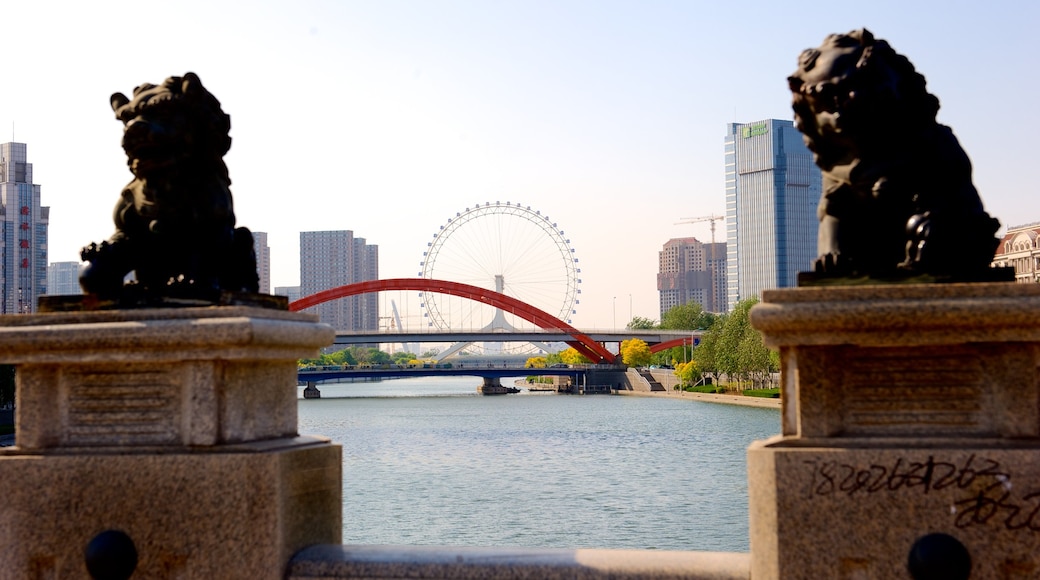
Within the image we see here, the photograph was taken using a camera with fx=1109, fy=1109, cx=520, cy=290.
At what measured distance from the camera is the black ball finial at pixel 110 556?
434cm

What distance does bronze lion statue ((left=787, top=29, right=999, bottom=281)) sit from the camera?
405cm

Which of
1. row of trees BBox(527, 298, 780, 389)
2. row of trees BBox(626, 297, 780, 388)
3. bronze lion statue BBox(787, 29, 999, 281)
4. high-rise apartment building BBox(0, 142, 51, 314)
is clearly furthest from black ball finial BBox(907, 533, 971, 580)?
high-rise apartment building BBox(0, 142, 51, 314)

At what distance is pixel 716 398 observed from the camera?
73500 millimetres

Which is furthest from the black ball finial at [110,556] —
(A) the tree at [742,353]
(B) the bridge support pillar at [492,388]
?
(B) the bridge support pillar at [492,388]

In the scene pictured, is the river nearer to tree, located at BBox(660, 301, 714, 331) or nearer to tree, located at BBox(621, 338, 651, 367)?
tree, located at BBox(621, 338, 651, 367)

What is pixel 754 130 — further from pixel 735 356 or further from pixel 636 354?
pixel 735 356

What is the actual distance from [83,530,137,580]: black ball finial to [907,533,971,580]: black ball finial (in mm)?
2940

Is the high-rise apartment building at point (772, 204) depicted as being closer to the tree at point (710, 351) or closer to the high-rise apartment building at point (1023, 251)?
the tree at point (710, 351)

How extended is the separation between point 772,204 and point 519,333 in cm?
6322

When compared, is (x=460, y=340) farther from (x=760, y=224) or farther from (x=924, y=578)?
(x=924, y=578)

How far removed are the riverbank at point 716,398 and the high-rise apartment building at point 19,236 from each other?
146 ft

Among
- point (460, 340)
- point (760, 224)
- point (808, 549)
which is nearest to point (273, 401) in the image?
point (808, 549)

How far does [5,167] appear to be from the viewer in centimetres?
8025

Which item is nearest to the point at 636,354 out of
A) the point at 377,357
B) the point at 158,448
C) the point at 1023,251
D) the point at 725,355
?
the point at 725,355
